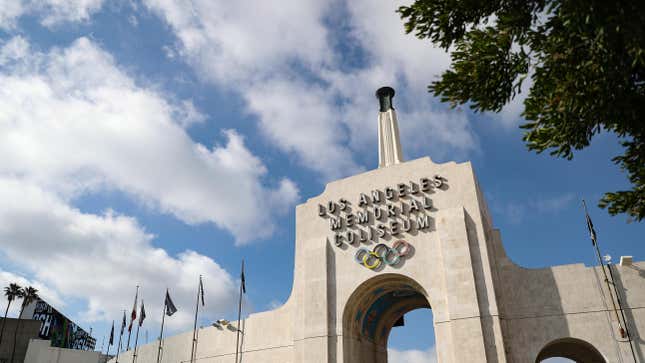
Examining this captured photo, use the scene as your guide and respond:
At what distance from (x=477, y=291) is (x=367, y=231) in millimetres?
8770

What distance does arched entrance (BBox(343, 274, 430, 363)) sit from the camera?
105 feet

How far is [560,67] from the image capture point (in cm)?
1183

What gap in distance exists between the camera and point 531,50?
41.4 feet

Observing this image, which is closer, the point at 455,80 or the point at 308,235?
the point at 455,80

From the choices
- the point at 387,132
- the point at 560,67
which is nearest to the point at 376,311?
the point at 387,132

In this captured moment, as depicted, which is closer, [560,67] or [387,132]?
[560,67]

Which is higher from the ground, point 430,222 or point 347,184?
point 347,184

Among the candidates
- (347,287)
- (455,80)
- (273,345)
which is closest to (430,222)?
(347,287)

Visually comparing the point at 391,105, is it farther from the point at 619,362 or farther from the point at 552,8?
the point at 552,8

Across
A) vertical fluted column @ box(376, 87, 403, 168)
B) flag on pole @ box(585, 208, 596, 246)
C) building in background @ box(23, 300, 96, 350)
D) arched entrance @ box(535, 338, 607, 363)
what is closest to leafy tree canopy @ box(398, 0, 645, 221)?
flag on pole @ box(585, 208, 596, 246)

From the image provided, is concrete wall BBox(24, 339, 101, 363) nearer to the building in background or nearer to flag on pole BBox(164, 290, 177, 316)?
the building in background

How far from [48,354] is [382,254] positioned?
52.7m

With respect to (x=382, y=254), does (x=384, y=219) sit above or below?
above

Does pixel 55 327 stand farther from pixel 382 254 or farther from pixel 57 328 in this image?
pixel 382 254
